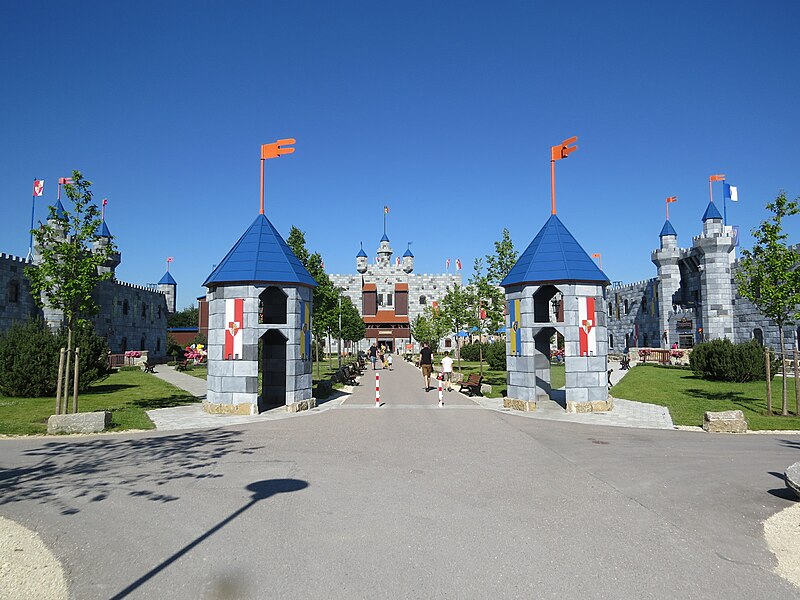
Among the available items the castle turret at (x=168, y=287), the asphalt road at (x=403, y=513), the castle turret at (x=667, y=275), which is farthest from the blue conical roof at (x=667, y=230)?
the castle turret at (x=168, y=287)

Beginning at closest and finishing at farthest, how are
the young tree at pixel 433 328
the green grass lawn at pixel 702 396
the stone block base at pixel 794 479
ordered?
1. the stone block base at pixel 794 479
2. the green grass lawn at pixel 702 396
3. the young tree at pixel 433 328

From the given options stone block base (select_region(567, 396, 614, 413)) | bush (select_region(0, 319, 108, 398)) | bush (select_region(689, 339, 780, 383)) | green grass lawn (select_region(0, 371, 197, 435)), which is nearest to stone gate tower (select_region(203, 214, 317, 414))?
green grass lawn (select_region(0, 371, 197, 435))

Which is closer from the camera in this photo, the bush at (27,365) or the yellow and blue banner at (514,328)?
the yellow and blue banner at (514,328)

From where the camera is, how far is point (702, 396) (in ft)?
69.1

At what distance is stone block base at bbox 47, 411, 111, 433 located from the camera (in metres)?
13.0

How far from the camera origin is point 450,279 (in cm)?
8331

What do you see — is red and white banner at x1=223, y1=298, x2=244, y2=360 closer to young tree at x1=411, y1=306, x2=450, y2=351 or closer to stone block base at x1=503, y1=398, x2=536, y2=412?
stone block base at x1=503, y1=398, x2=536, y2=412

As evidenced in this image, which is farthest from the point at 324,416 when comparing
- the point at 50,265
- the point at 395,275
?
the point at 395,275

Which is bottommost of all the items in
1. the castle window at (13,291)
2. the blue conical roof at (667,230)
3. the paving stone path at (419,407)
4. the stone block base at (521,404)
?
the paving stone path at (419,407)

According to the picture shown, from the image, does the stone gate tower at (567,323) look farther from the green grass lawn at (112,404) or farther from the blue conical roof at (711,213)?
the blue conical roof at (711,213)

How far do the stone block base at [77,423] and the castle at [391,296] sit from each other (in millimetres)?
67063

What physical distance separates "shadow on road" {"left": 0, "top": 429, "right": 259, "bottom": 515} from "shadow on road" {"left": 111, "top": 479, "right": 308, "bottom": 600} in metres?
1.09

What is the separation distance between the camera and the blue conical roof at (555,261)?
1736 cm

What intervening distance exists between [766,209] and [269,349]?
17.3m
